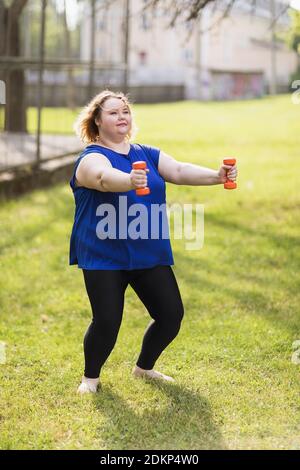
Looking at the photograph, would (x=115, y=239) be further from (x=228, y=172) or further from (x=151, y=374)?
(x=151, y=374)

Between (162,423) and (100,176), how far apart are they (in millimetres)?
1173

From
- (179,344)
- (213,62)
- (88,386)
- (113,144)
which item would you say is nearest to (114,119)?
(113,144)

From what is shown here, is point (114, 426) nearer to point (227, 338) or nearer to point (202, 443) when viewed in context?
point (202, 443)

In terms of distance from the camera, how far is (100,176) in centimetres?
381

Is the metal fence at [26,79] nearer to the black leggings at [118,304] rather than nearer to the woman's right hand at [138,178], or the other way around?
the black leggings at [118,304]

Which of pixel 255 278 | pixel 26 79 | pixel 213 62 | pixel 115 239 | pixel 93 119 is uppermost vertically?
pixel 93 119

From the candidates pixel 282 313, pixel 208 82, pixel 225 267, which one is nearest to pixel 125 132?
pixel 282 313

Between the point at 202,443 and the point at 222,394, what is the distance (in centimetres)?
64

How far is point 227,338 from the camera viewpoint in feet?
17.0

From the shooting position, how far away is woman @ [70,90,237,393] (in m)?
4.00

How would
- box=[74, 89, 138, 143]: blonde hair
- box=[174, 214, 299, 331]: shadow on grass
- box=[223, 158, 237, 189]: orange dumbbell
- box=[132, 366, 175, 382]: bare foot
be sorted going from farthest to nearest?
box=[174, 214, 299, 331]: shadow on grass → box=[132, 366, 175, 382]: bare foot → box=[74, 89, 138, 143]: blonde hair → box=[223, 158, 237, 189]: orange dumbbell

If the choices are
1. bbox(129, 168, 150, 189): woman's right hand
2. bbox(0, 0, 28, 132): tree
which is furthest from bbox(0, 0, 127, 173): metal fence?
bbox(129, 168, 150, 189): woman's right hand

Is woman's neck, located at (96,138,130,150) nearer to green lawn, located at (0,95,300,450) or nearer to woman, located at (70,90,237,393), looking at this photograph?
woman, located at (70,90,237,393)

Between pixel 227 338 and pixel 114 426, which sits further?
pixel 227 338
